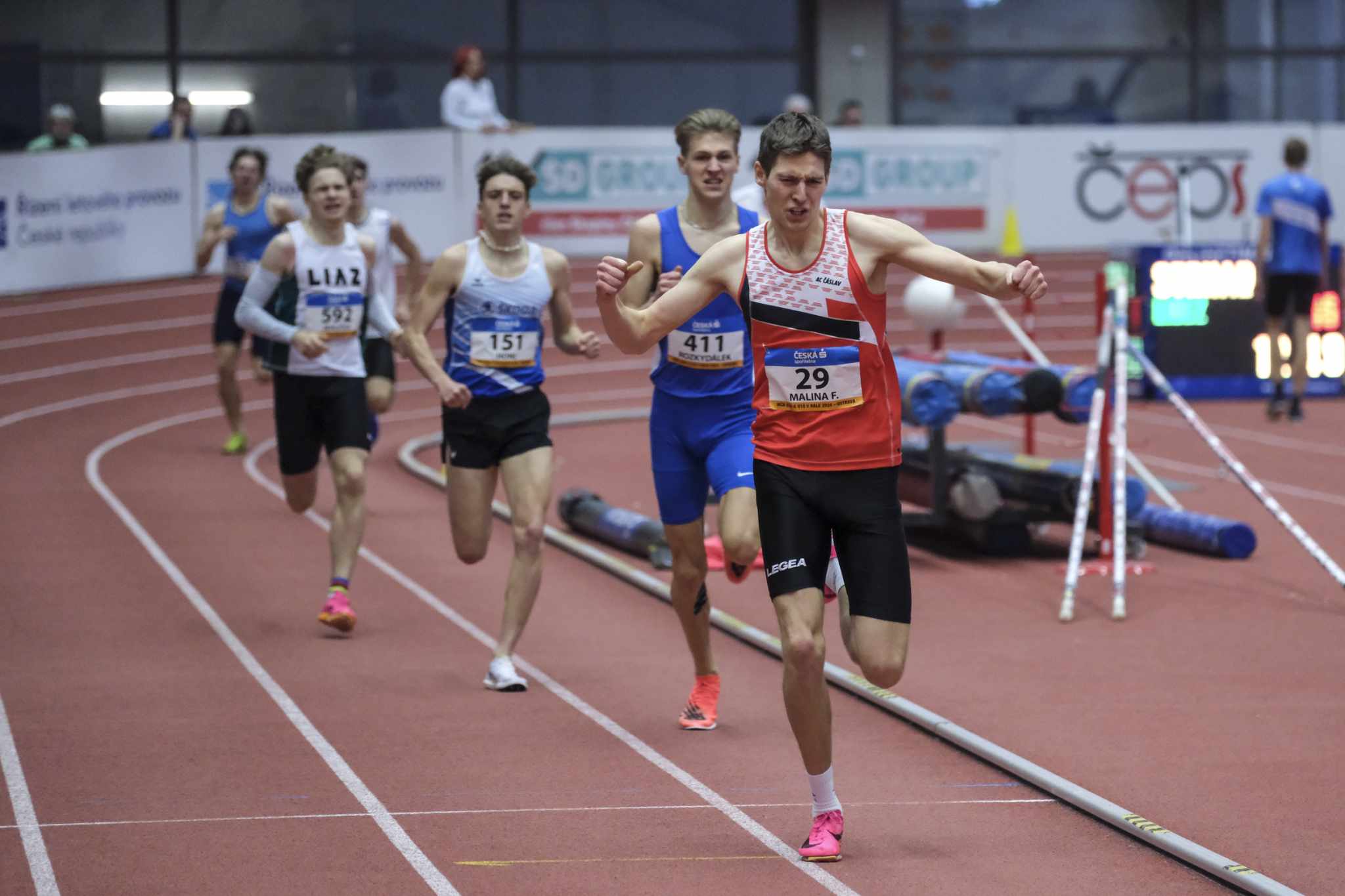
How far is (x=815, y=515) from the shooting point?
16.6 ft

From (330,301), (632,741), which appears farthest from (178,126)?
(632,741)

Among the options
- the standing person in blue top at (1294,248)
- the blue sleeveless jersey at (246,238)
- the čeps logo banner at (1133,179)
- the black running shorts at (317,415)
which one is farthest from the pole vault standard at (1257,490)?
the čeps logo banner at (1133,179)

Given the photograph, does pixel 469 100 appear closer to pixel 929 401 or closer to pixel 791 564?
pixel 929 401

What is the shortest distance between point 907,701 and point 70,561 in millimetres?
5378

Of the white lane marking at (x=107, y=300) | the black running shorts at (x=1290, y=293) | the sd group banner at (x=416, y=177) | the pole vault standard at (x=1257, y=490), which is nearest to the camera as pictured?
the pole vault standard at (x=1257, y=490)

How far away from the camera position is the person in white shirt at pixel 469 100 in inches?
784

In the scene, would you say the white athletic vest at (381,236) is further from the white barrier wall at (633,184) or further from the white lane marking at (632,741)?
the white barrier wall at (633,184)

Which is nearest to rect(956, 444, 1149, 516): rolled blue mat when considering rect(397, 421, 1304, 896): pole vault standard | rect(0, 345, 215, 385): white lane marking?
rect(397, 421, 1304, 896): pole vault standard

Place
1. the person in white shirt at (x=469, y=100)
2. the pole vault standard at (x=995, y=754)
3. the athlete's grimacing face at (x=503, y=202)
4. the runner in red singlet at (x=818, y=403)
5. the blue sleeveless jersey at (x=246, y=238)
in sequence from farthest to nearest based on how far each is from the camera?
the person in white shirt at (x=469, y=100) < the blue sleeveless jersey at (x=246, y=238) < the athlete's grimacing face at (x=503, y=202) < the runner in red singlet at (x=818, y=403) < the pole vault standard at (x=995, y=754)

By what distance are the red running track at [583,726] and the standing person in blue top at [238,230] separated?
173cm

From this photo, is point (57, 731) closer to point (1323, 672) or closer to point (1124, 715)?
point (1124, 715)

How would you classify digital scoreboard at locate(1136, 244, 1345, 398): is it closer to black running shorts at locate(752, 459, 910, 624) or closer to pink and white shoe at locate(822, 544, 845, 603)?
pink and white shoe at locate(822, 544, 845, 603)

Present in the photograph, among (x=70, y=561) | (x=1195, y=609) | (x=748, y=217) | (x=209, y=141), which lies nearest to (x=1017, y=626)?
(x=1195, y=609)

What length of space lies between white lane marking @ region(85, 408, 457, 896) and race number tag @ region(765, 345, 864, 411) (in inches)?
63.8
